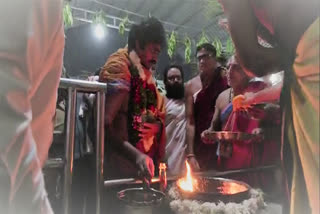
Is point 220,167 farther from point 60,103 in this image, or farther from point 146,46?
point 60,103

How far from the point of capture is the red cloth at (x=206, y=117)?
123 centimetres

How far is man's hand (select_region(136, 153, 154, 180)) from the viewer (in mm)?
1088

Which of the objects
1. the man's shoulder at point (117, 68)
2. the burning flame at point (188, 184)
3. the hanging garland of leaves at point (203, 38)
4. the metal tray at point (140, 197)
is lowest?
the metal tray at point (140, 197)

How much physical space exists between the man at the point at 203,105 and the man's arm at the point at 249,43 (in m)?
0.20

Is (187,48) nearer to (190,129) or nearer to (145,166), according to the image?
(190,129)

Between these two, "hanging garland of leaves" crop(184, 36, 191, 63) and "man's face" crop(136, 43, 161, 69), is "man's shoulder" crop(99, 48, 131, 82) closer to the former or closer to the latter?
"man's face" crop(136, 43, 161, 69)

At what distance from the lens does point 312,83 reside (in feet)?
2.74

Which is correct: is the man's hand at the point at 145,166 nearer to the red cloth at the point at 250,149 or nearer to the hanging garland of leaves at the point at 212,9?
the red cloth at the point at 250,149

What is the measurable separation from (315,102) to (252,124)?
33cm

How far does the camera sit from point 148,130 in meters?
1.26

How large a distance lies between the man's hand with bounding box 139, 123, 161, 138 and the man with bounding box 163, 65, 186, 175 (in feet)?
0.24

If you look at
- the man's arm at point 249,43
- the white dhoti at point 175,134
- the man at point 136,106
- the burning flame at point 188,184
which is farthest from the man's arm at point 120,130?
the man's arm at point 249,43

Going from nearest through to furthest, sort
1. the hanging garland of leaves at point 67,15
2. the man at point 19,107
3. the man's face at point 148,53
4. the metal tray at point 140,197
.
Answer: the man at point 19,107 < the metal tray at point 140,197 < the hanging garland of leaves at point 67,15 < the man's face at point 148,53

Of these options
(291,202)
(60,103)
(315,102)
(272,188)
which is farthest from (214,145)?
(60,103)
